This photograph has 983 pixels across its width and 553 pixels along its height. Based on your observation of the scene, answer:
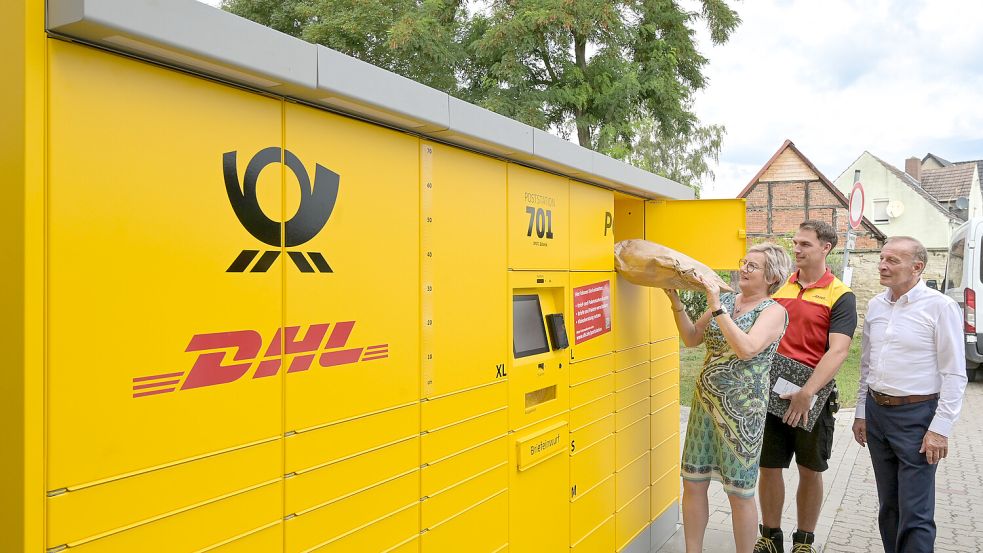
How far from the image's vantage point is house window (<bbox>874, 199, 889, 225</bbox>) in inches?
1419

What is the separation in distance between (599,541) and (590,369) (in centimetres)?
96

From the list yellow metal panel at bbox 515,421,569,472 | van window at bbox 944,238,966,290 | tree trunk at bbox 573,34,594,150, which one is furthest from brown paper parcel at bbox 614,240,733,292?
van window at bbox 944,238,966,290

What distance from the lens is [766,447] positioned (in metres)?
4.62

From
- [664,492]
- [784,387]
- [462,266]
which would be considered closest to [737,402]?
[784,387]

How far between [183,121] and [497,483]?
1.97m

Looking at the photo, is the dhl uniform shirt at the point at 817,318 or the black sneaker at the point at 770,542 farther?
the black sneaker at the point at 770,542

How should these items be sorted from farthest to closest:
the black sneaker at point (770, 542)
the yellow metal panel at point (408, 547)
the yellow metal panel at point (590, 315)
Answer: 1. the black sneaker at point (770, 542)
2. the yellow metal panel at point (590, 315)
3. the yellow metal panel at point (408, 547)

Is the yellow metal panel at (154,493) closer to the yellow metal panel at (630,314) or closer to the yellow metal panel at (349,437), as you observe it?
the yellow metal panel at (349,437)

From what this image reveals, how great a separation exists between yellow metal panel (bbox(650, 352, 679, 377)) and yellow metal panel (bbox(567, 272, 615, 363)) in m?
0.79

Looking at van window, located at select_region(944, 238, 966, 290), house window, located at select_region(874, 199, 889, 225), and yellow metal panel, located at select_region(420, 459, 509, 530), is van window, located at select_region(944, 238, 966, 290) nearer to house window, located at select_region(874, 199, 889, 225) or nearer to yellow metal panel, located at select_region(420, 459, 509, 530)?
yellow metal panel, located at select_region(420, 459, 509, 530)

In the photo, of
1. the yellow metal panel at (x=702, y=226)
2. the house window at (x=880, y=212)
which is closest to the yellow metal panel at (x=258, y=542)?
the yellow metal panel at (x=702, y=226)

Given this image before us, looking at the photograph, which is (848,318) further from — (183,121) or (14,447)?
(14,447)

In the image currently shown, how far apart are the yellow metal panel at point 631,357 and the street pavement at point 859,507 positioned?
135 cm

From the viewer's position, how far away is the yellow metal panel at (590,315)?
148 inches
